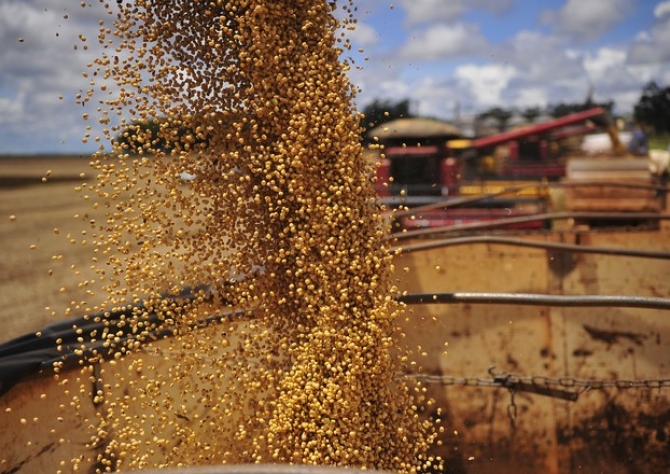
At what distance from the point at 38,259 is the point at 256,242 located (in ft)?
35.7

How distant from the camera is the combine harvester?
8.07 ft

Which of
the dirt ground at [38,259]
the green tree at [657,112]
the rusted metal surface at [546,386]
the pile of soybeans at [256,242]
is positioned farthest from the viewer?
the green tree at [657,112]

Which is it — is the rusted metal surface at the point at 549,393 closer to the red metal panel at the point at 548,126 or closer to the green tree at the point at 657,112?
the red metal panel at the point at 548,126

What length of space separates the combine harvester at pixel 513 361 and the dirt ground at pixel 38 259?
1.33 feet

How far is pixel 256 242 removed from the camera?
93.4 inches

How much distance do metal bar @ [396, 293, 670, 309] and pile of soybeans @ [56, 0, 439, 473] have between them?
1.03 ft

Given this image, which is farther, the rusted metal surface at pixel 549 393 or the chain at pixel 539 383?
the chain at pixel 539 383

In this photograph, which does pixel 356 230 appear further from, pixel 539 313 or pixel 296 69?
pixel 539 313

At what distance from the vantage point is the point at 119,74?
229 centimetres

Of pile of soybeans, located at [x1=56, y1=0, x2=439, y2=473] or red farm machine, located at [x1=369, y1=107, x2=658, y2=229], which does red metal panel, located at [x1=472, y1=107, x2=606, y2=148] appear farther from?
pile of soybeans, located at [x1=56, y1=0, x2=439, y2=473]

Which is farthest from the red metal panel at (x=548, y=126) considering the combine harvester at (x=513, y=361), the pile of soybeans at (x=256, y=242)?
the pile of soybeans at (x=256, y=242)

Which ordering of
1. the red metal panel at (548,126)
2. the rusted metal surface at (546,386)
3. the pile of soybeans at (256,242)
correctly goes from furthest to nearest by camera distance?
the red metal panel at (548,126) < the rusted metal surface at (546,386) < the pile of soybeans at (256,242)

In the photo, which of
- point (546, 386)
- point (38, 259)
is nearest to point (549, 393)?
point (546, 386)

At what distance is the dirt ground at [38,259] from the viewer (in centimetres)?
715
